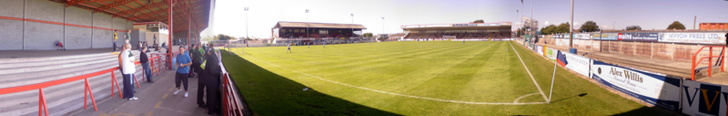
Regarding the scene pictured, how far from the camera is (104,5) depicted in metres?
25.9

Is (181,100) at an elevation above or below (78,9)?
below

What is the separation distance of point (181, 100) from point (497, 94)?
9.29 metres

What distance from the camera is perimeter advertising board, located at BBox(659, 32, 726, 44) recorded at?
Result: 65.5ft

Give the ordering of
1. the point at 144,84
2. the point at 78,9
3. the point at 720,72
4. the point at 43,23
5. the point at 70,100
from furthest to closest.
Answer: the point at 78,9
the point at 43,23
the point at 720,72
the point at 144,84
the point at 70,100

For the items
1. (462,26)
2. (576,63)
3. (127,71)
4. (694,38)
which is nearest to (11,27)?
(127,71)

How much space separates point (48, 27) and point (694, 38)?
137 ft

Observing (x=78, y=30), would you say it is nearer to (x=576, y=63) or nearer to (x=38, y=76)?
(x=38, y=76)

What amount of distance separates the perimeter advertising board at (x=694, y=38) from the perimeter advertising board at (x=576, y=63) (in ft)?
36.3

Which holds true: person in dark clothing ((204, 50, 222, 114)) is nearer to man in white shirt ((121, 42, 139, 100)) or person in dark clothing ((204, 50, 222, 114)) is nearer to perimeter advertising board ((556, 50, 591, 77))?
man in white shirt ((121, 42, 139, 100))

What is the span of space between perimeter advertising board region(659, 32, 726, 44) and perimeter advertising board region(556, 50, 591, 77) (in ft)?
36.3

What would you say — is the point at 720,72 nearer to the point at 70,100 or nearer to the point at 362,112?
the point at 362,112

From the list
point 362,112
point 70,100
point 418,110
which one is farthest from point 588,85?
point 70,100

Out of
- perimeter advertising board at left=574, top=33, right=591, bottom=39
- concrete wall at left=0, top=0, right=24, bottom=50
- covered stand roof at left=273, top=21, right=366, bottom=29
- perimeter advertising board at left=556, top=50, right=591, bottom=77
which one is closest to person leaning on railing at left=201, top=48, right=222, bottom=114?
perimeter advertising board at left=556, top=50, right=591, bottom=77

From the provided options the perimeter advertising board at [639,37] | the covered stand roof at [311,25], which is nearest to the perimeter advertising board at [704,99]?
the perimeter advertising board at [639,37]
